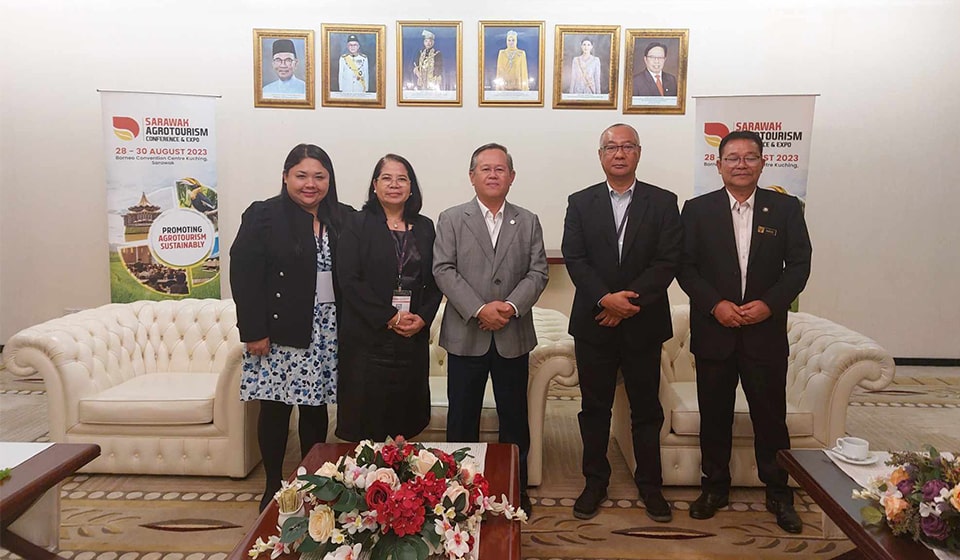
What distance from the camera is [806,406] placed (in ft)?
10.6

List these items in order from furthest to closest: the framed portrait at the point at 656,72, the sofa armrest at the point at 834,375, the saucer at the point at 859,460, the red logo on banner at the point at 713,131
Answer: the framed portrait at the point at 656,72 → the red logo on banner at the point at 713,131 → the sofa armrest at the point at 834,375 → the saucer at the point at 859,460

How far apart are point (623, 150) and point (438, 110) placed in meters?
3.09

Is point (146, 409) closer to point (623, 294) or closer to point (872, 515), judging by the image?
point (623, 294)

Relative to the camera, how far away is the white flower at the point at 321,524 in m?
1.69

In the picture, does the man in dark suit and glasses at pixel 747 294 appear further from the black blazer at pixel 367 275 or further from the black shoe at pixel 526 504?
the black blazer at pixel 367 275

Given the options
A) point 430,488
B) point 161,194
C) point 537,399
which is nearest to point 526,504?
point 537,399

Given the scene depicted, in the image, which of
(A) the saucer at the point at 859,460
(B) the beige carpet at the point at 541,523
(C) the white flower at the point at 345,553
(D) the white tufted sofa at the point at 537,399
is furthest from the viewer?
(D) the white tufted sofa at the point at 537,399

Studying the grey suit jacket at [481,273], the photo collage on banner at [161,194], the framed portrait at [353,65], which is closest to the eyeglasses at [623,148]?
the grey suit jacket at [481,273]

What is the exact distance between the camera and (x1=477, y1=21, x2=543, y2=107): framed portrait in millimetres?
5551

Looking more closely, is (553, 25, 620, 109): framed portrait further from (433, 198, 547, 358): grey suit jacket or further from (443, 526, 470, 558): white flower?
(443, 526, 470, 558): white flower

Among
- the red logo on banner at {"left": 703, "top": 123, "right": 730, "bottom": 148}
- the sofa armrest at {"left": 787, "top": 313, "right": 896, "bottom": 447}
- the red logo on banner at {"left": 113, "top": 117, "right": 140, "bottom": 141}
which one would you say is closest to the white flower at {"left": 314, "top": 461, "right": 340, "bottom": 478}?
the sofa armrest at {"left": 787, "top": 313, "right": 896, "bottom": 447}

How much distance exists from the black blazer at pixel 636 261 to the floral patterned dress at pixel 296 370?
1133 mm

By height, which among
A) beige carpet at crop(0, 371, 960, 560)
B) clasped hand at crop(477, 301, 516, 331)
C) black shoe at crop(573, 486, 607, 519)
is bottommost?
beige carpet at crop(0, 371, 960, 560)

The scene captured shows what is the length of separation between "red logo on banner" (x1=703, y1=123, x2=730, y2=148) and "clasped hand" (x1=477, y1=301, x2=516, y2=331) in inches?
107
